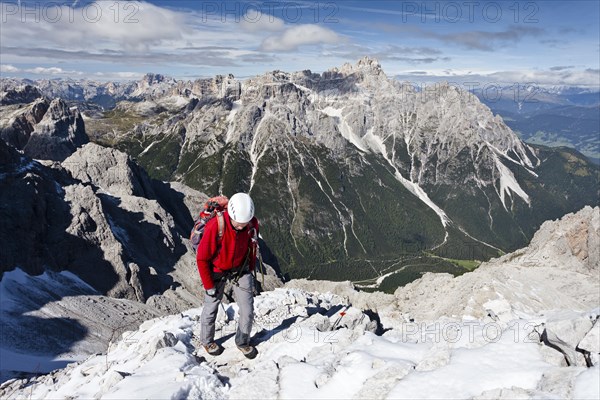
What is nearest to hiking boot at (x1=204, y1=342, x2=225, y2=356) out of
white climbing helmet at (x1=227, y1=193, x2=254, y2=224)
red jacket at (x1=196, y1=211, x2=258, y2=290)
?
red jacket at (x1=196, y1=211, x2=258, y2=290)

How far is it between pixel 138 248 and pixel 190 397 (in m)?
88.1

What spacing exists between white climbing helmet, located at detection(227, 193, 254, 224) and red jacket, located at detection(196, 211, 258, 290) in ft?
1.73

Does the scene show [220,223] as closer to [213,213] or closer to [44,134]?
[213,213]

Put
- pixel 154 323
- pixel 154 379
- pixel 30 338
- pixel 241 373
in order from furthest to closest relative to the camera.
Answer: pixel 30 338 < pixel 154 323 < pixel 241 373 < pixel 154 379

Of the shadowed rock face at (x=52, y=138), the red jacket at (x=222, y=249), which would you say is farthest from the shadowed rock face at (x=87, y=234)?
the shadowed rock face at (x=52, y=138)

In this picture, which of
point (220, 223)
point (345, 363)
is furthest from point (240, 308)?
point (345, 363)

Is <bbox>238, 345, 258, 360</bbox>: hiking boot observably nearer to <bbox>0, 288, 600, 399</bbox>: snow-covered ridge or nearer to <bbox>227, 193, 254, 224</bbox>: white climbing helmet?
<bbox>0, 288, 600, 399</bbox>: snow-covered ridge

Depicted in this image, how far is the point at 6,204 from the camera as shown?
74.0 metres

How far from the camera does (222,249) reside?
1498cm

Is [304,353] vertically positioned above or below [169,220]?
above

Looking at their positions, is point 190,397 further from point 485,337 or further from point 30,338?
point 30,338

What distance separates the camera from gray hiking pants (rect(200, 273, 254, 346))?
54.3 feet

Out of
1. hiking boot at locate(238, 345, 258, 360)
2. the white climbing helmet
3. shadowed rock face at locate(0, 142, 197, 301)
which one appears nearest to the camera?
the white climbing helmet

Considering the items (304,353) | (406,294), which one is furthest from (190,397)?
(406,294)
